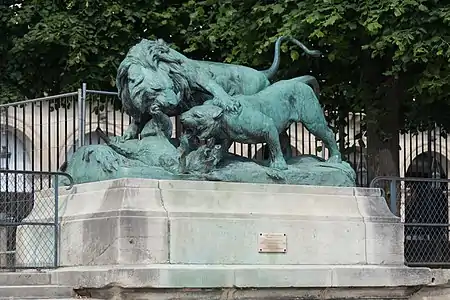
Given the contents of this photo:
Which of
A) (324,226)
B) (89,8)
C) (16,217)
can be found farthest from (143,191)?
(89,8)

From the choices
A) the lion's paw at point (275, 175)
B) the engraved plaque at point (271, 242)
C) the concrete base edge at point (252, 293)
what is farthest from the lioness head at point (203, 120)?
the concrete base edge at point (252, 293)

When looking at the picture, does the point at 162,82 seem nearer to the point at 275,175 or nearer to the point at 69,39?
the point at 275,175

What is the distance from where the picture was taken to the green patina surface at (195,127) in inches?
381

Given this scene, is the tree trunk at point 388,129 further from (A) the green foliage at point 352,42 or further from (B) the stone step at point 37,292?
(B) the stone step at point 37,292

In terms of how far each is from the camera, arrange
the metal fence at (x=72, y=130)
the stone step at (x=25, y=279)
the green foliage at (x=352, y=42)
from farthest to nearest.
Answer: the metal fence at (x=72, y=130) → the green foliage at (x=352, y=42) → the stone step at (x=25, y=279)

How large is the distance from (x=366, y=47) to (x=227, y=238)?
6429 mm

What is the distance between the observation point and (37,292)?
30.2 feet

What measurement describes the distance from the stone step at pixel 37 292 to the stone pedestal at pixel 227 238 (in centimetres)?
11

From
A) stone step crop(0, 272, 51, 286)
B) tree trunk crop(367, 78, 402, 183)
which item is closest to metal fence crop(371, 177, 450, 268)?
tree trunk crop(367, 78, 402, 183)

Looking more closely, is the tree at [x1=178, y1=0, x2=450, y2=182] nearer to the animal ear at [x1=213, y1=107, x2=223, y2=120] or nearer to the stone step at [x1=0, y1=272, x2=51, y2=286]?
the animal ear at [x1=213, y1=107, x2=223, y2=120]

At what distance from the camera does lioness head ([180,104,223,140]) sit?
9.59 metres

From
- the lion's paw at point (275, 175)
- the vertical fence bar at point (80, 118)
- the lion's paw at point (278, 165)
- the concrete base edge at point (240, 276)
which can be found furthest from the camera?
the vertical fence bar at point (80, 118)

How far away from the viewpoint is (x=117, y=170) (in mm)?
9586

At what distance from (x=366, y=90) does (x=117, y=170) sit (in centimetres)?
777
